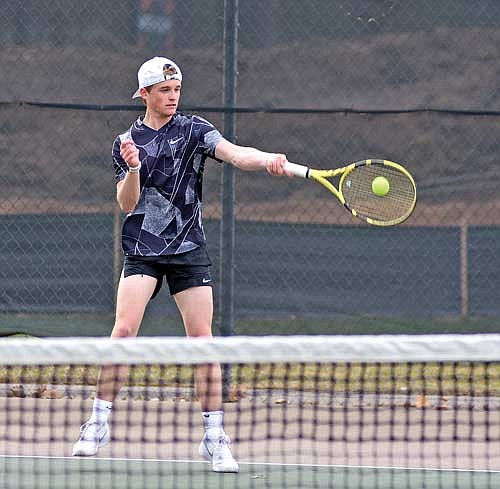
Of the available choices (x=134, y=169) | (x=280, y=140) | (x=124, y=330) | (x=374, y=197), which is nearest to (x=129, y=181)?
(x=134, y=169)

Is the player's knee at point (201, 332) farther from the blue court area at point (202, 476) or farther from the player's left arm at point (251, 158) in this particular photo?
the player's left arm at point (251, 158)

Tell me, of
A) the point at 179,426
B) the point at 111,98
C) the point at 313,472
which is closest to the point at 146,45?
the point at 111,98

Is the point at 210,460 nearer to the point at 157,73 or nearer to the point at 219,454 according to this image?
the point at 219,454

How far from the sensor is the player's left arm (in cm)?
451

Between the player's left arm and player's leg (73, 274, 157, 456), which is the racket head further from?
player's leg (73, 274, 157, 456)

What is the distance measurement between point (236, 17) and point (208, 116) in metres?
0.56

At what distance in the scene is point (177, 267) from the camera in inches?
194

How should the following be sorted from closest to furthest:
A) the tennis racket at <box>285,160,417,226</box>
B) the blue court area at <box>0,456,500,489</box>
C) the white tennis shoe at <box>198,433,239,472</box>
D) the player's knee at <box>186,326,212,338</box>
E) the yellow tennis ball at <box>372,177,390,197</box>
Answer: the blue court area at <box>0,456,500,489</box> → the white tennis shoe at <box>198,433,239,472</box> → the player's knee at <box>186,326,212,338</box> → the yellow tennis ball at <box>372,177,390,197</box> → the tennis racket at <box>285,160,417,226</box>

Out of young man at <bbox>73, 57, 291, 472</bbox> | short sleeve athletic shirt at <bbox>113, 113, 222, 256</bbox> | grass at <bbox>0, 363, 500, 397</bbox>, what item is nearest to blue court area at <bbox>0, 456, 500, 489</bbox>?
young man at <bbox>73, 57, 291, 472</bbox>

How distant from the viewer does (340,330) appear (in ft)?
22.9

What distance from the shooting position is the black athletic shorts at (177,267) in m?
4.91

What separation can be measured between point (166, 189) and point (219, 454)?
1.03 m

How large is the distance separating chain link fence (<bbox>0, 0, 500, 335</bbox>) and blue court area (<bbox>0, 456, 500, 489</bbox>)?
1.98 metres

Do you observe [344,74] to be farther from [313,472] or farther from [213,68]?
[313,472]
